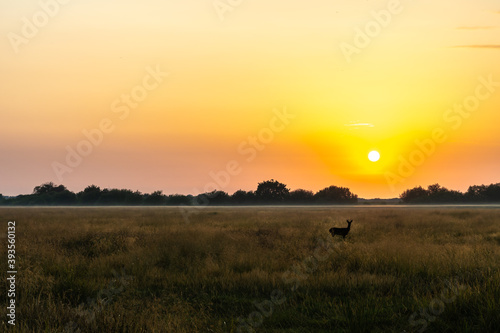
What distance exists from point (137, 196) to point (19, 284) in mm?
123730

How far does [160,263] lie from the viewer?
13.1 m

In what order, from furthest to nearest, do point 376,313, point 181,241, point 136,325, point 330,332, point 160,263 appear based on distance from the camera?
point 181,241 < point 160,263 < point 376,313 < point 330,332 < point 136,325

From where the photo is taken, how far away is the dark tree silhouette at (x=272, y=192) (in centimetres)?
12247

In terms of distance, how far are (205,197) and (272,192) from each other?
748 inches

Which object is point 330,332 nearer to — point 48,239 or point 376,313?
point 376,313

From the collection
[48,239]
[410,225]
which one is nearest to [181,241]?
[48,239]

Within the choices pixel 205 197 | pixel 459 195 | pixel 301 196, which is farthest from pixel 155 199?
pixel 459 195

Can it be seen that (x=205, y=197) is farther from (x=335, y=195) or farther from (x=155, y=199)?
(x=335, y=195)

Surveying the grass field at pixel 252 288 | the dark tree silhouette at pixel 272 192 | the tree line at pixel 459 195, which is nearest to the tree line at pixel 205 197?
the dark tree silhouette at pixel 272 192

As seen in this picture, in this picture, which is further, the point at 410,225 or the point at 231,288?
the point at 410,225

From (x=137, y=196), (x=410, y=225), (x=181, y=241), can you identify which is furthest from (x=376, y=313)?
(x=137, y=196)

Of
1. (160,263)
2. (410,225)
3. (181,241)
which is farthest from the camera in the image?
(410,225)

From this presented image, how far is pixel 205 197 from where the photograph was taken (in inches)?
4931

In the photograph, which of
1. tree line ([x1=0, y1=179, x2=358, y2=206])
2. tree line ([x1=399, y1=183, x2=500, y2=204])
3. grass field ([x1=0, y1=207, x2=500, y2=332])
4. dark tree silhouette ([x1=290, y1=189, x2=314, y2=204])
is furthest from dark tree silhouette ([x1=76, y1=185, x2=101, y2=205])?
grass field ([x1=0, y1=207, x2=500, y2=332])
